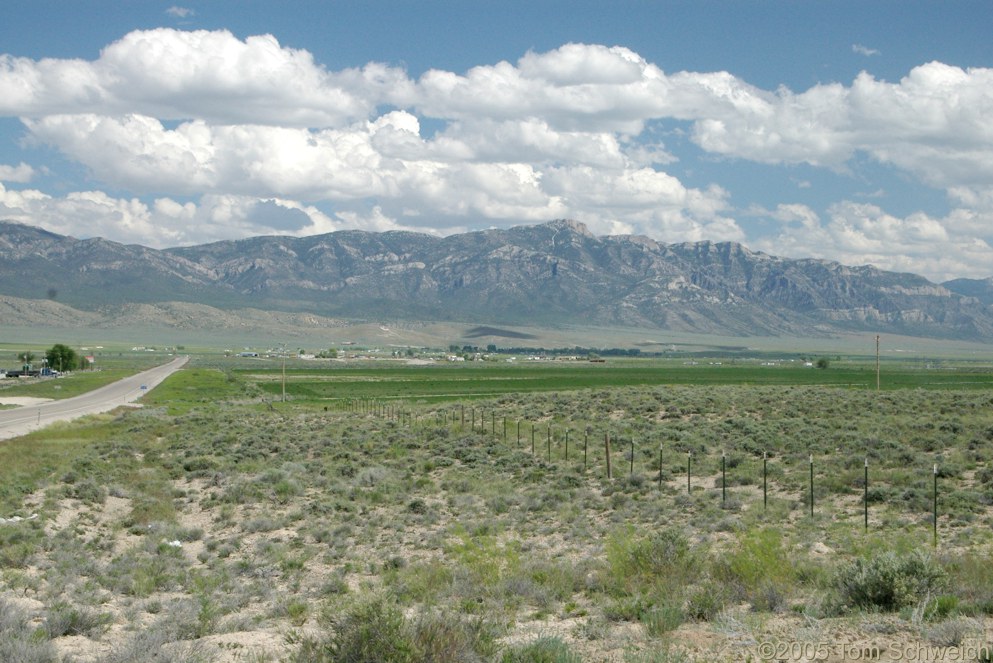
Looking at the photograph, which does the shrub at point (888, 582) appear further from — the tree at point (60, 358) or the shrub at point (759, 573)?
the tree at point (60, 358)

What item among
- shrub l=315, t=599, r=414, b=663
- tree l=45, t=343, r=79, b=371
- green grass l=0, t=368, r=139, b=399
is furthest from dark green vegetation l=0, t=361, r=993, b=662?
tree l=45, t=343, r=79, b=371

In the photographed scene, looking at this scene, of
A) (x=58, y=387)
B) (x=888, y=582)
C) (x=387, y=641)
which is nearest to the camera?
(x=387, y=641)

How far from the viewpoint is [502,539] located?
64.2 ft

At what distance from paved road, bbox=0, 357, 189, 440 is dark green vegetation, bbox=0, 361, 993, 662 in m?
6.87

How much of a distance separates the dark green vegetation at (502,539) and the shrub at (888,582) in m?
0.03

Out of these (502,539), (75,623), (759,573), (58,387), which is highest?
(759,573)

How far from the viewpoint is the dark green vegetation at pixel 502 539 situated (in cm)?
1051

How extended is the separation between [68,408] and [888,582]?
2427 inches

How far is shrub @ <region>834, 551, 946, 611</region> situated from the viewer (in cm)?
1122

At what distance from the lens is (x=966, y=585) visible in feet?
40.3

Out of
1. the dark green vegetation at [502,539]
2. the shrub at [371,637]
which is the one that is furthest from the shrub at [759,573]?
the shrub at [371,637]

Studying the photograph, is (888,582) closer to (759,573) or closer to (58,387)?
(759,573)

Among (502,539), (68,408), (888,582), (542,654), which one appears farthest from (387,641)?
(68,408)

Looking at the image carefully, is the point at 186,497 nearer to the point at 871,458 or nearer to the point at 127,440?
the point at 127,440
